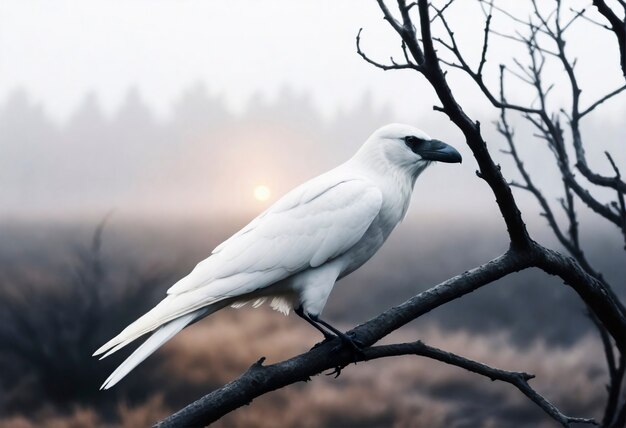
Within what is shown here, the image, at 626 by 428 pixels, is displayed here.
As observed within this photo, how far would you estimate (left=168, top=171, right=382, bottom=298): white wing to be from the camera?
1694mm

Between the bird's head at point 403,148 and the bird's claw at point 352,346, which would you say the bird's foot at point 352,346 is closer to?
the bird's claw at point 352,346

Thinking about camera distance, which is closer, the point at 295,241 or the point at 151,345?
the point at 151,345

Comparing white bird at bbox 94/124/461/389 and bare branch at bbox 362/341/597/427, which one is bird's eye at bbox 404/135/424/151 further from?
bare branch at bbox 362/341/597/427

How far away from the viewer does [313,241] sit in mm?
1723

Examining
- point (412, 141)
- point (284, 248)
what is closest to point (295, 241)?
point (284, 248)

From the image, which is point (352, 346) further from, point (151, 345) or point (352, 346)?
point (151, 345)

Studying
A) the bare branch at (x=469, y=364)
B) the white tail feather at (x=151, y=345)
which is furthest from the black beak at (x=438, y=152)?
the white tail feather at (x=151, y=345)

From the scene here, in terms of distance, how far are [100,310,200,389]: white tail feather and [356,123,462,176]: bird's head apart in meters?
0.57

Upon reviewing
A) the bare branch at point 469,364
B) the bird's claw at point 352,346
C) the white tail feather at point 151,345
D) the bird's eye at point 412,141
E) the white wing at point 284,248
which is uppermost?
the bird's eye at point 412,141

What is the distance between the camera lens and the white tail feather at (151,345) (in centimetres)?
144

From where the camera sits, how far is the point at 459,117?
1.41 meters

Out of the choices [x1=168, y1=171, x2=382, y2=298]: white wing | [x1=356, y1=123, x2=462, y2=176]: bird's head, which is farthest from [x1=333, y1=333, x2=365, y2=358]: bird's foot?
[x1=356, y1=123, x2=462, y2=176]: bird's head

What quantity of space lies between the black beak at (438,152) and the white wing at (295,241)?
145 millimetres

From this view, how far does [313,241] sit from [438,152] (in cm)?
36
